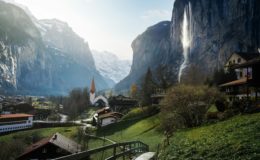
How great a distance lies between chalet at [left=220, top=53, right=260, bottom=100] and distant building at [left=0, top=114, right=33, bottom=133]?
75.8 m

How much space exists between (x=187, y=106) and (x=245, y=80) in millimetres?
16609

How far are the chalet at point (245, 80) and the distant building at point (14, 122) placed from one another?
7583 cm

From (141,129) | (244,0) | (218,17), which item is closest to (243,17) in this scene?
(244,0)

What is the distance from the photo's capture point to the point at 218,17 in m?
173

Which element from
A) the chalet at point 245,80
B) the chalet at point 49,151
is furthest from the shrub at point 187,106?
the chalet at point 49,151

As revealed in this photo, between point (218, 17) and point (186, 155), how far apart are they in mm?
169352

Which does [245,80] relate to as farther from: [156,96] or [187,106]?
[156,96]

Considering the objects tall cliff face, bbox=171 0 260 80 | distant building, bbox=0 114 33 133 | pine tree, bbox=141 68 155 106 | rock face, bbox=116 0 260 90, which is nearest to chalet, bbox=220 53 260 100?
pine tree, bbox=141 68 155 106

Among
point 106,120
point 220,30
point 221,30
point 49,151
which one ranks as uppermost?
point 220,30

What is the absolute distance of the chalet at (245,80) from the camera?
40625 mm

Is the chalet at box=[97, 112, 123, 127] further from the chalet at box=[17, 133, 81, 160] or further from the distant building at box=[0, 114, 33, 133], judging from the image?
the chalet at box=[17, 133, 81, 160]

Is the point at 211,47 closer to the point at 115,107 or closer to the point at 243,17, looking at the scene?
the point at 243,17

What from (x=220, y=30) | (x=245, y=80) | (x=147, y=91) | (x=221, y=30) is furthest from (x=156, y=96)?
(x=220, y=30)

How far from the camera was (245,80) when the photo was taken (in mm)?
52812
